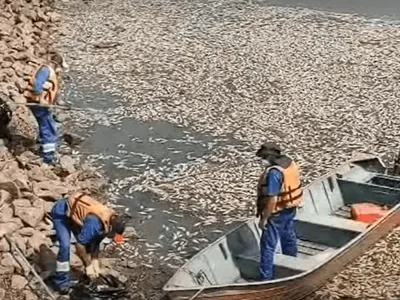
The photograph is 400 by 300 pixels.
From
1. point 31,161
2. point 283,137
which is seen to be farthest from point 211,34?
point 31,161

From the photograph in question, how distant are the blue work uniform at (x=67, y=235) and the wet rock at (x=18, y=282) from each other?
1.45 ft

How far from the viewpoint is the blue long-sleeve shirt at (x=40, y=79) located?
16.6 meters

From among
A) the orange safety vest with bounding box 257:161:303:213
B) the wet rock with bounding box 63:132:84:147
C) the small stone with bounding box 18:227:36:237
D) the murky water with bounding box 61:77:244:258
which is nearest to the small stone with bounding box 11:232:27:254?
the small stone with bounding box 18:227:36:237

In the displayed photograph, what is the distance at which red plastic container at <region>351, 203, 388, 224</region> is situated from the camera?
1405 cm

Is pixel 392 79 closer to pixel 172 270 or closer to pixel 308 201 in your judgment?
pixel 308 201

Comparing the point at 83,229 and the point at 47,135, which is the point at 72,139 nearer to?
the point at 47,135

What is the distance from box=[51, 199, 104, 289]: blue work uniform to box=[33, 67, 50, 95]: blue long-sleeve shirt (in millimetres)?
4945

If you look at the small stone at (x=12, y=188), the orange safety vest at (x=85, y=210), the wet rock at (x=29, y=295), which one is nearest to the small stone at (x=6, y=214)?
the small stone at (x=12, y=188)

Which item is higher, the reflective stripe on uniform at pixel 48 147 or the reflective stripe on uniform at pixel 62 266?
the reflective stripe on uniform at pixel 48 147

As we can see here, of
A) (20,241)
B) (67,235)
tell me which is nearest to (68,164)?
(20,241)

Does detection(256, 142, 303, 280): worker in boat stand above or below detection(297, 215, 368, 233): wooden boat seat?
above

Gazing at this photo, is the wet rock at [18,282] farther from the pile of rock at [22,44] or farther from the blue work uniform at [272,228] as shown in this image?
the pile of rock at [22,44]

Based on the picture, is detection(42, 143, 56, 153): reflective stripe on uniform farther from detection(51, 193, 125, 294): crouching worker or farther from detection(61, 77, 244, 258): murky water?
detection(51, 193, 125, 294): crouching worker

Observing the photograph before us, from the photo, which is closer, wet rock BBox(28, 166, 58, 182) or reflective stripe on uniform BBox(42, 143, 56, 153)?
wet rock BBox(28, 166, 58, 182)
